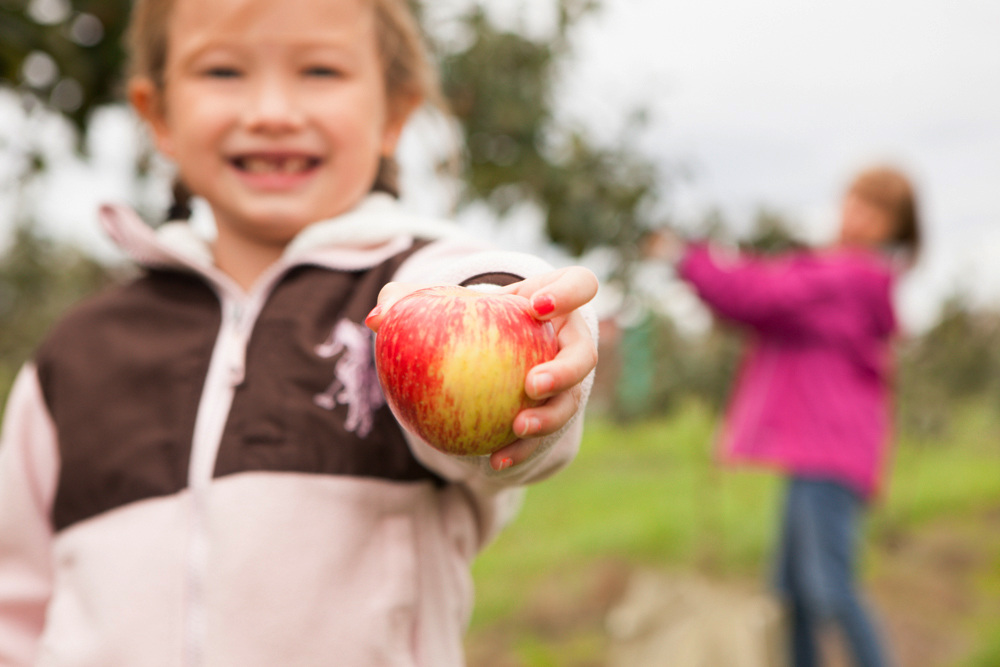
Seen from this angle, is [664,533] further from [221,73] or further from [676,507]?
[221,73]

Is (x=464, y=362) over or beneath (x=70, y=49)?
beneath

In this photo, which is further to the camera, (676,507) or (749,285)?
(676,507)

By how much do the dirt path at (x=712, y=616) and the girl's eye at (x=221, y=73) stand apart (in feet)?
8.18

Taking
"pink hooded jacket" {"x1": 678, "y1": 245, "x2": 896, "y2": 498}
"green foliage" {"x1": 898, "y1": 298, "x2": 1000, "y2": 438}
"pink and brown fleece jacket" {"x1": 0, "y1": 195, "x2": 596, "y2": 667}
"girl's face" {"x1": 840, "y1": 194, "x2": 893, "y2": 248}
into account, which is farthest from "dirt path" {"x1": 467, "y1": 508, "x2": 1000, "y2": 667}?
"pink and brown fleece jacket" {"x1": 0, "y1": 195, "x2": 596, "y2": 667}

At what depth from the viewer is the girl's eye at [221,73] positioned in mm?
1079

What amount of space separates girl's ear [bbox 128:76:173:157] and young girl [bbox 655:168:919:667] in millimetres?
1535

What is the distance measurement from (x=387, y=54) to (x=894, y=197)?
7.07 ft

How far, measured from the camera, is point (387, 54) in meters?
1.20

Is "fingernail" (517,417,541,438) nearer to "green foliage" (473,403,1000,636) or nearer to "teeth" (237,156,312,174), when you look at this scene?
"teeth" (237,156,312,174)

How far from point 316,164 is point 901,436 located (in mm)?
4385

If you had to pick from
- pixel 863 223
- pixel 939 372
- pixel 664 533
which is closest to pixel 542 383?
pixel 863 223

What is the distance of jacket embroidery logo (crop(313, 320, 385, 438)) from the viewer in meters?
0.94

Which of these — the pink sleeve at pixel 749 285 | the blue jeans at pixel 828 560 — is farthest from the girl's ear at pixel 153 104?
the blue jeans at pixel 828 560

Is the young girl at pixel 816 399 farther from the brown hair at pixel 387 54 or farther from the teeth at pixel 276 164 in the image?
the teeth at pixel 276 164
